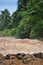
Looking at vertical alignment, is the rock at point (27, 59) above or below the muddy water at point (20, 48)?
above

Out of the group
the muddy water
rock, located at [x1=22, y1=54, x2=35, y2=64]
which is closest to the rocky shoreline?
rock, located at [x1=22, y1=54, x2=35, y2=64]

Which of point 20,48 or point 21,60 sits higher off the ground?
point 21,60

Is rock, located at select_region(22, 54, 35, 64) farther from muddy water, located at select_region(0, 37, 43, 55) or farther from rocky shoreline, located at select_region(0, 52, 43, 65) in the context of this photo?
muddy water, located at select_region(0, 37, 43, 55)

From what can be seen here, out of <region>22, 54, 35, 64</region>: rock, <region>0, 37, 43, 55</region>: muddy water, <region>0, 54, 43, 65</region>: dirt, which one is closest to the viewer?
<region>0, 54, 43, 65</region>: dirt

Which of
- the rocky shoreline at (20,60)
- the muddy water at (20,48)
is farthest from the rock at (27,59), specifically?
the muddy water at (20,48)

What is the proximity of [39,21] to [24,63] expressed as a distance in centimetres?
1283

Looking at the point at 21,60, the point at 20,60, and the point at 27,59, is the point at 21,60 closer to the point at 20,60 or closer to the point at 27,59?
the point at 20,60

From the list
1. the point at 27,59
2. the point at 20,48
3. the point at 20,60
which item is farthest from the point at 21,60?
the point at 20,48

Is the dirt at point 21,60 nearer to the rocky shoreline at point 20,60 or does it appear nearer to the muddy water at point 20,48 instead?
the rocky shoreline at point 20,60

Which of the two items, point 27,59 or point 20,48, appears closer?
point 27,59

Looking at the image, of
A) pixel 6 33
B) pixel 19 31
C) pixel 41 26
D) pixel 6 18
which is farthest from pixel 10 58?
pixel 6 18

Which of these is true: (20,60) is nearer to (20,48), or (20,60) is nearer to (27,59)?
(27,59)

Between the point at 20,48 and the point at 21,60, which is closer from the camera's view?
the point at 21,60

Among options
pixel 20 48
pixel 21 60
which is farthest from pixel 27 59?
pixel 20 48
